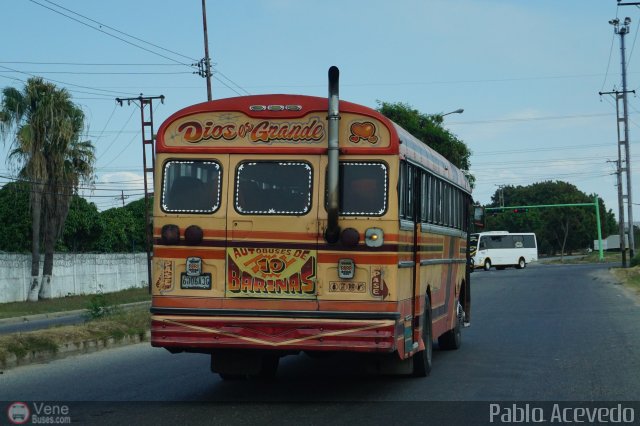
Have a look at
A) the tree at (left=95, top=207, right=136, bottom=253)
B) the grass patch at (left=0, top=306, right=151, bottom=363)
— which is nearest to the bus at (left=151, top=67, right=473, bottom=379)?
the grass patch at (left=0, top=306, right=151, bottom=363)

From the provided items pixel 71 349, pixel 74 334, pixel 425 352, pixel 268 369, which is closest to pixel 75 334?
pixel 74 334

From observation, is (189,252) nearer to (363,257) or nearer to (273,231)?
(273,231)

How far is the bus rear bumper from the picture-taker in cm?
1031

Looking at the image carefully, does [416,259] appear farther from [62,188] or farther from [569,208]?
[569,208]

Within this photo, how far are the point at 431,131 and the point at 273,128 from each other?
198 feet

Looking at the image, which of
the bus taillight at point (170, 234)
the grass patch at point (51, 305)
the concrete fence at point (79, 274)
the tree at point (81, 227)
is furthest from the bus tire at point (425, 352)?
the tree at point (81, 227)

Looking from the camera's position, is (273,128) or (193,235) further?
(273,128)

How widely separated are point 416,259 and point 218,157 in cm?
268

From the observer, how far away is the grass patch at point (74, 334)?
1466cm

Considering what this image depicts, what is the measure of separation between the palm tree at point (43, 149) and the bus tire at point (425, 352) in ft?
111

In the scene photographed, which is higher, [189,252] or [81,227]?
[81,227]

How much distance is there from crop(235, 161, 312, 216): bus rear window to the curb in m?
5.14

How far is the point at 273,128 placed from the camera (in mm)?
10836

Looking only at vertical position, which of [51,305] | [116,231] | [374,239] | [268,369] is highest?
[116,231]
